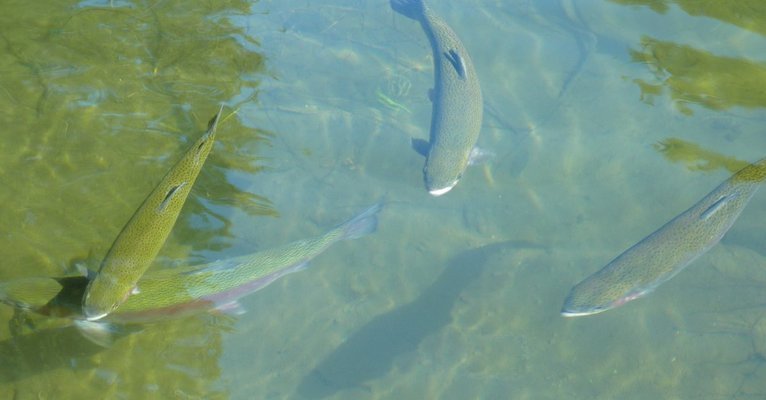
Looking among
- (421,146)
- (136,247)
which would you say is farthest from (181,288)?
(421,146)

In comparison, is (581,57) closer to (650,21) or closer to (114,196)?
(650,21)

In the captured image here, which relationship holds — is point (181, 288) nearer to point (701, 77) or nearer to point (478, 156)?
point (478, 156)

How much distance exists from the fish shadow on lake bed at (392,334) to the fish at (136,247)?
1.62 meters

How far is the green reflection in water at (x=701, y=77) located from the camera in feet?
20.5

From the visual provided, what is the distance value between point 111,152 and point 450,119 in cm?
Answer: 304

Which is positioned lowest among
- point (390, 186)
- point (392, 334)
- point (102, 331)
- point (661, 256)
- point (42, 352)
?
point (392, 334)

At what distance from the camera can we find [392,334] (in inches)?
194

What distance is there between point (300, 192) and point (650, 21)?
183 inches

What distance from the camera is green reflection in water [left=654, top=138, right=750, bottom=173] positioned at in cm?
575

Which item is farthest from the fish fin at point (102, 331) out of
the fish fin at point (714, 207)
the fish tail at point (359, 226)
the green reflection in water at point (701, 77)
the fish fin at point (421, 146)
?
the green reflection in water at point (701, 77)

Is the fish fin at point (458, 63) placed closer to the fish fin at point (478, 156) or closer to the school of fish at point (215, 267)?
the fish fin at point (478, 156)

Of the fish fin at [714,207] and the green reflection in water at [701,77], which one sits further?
the green reflection in water at [701,77]

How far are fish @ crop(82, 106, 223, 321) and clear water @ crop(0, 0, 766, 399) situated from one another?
0.95 meters

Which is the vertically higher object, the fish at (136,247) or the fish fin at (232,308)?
the fish at (136,247)
